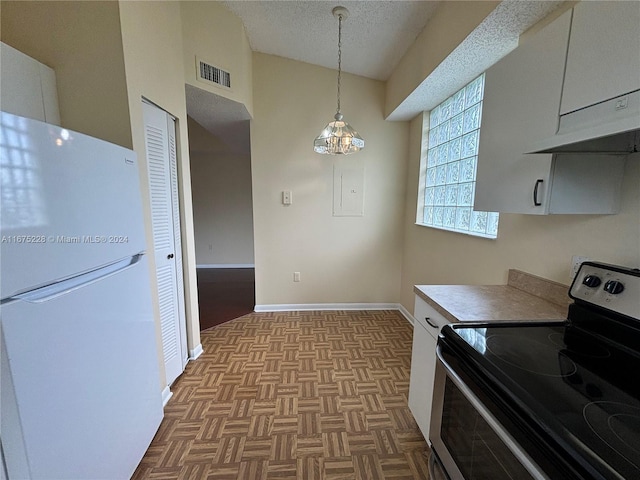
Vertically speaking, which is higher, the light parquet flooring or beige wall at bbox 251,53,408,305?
beige wall at bbox 251,53,408,305

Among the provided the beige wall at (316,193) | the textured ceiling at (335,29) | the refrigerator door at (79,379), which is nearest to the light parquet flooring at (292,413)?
the refrigerator door at (79,379)

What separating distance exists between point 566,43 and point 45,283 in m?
1.93

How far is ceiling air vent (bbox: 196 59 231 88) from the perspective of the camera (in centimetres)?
216

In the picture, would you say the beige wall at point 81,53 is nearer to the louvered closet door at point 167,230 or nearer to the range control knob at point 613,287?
the louvered closet door at point 167,230

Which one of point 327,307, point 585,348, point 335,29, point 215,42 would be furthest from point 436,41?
point 327,307

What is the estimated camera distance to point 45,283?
0.86m

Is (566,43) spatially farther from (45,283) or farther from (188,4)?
(188,4)

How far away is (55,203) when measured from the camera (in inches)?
35.0

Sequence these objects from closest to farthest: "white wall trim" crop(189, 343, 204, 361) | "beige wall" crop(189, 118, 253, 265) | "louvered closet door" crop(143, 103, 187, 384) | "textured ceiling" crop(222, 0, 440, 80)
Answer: "louvered closet door" crop(143, 103, 187, 384) < "textured ceiling" crop(222, 0, 440, 80) < "white wall trim" crop(189, 343, 204, 361) < "beige wall" crop(189, 118, 253, 265)

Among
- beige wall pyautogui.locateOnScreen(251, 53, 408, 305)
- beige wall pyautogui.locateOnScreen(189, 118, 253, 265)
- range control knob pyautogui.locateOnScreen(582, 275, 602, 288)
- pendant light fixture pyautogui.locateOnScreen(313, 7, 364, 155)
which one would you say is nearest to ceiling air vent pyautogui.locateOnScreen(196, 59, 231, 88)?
beige wall pyautogui.locateOnScreen(251, 53, 408, 305)

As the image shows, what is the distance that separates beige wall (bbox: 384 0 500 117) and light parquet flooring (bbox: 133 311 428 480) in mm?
2378

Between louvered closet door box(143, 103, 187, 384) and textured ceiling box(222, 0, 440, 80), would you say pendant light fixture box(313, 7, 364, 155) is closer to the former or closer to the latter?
textured ceiling box(222, 0, 440, 80)

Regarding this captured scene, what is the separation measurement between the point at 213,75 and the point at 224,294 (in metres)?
2.95

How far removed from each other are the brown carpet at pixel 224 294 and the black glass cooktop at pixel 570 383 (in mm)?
2846
